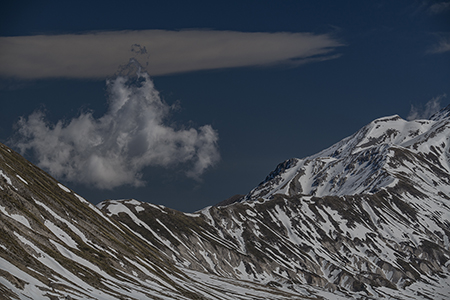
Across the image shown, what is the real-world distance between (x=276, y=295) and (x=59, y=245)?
97.0m

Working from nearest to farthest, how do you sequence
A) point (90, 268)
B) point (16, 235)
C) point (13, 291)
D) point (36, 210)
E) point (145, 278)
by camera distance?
point (13, 291), point (16, 235), point (90, 268), point (36, 210), point (145, 278)

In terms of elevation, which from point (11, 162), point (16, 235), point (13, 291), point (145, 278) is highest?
point (11, 162)

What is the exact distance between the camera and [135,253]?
163 metres

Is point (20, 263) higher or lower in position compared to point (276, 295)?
lower

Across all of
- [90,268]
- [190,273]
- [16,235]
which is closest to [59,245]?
[90,268]

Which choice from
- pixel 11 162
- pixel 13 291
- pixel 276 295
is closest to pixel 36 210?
pixel 11 162

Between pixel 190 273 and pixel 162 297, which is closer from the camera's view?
pixel 162 297

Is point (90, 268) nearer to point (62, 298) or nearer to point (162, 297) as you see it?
point (162, 297)

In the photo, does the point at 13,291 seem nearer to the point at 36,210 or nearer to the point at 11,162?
the point at 36,210

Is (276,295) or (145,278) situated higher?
(276,295)

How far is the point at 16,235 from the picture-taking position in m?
107

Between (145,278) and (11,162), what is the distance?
4675 centimetres

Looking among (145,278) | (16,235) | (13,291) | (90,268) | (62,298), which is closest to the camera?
(13,291)

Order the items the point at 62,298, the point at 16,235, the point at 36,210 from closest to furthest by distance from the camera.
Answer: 1. the point at 62,298
2. the point at 16,235
3. the point at 36,210
